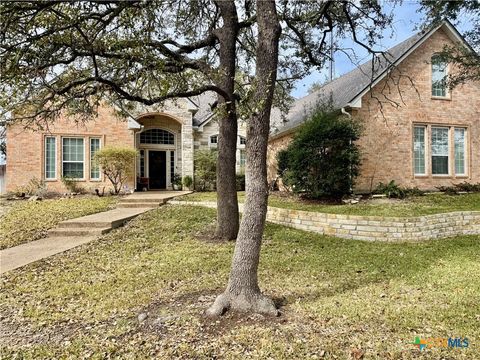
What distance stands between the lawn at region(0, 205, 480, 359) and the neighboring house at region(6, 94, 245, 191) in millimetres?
8277

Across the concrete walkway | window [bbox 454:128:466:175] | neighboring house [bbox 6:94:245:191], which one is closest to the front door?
neighboring house [bbox 6:94:245:191]

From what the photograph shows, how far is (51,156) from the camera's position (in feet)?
47.5

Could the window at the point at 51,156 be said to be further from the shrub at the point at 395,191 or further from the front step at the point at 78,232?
the shrub at the point at 395,191

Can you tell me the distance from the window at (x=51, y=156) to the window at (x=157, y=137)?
4.15 meters

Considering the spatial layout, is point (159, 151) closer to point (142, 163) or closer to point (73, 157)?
point (142, 163)

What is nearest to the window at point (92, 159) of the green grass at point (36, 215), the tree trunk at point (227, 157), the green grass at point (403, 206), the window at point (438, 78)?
the green grass at point (36, 215)

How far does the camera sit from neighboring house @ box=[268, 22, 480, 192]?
41.5 feet

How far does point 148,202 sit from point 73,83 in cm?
758

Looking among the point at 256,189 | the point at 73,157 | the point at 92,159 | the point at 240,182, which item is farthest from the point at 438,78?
the point at 73,157

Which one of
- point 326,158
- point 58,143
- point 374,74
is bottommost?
point 326,158

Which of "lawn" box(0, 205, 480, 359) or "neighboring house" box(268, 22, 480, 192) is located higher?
"neighboring house" box(268, 22, 480, 192)

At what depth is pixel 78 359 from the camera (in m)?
2.79

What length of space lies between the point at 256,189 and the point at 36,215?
356 inches

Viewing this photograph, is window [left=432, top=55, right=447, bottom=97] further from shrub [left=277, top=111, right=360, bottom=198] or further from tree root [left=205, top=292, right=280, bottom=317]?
tree root [left=205, top=292, right=280, bottom=317]
